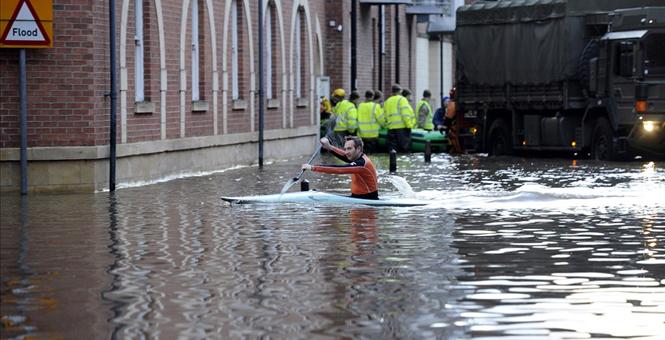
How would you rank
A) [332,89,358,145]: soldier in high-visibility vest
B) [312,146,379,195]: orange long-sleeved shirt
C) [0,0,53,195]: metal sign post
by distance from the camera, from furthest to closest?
[332,89,358,145]: soldier in high-visibility vest → [0,0,53,195]: metal sign post → [312,146,379,195]: orange long-sleeved shirt

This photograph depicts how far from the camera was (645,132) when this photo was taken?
37.9 m

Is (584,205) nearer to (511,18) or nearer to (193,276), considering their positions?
(193,276)

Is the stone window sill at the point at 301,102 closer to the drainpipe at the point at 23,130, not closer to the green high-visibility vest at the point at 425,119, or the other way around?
the green high-visibility vest at the point at 425,119

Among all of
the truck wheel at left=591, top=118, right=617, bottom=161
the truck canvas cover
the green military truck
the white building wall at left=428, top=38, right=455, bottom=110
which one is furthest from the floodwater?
the white building wall at left=428, top=38, right=455, bottom=110

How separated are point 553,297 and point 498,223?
7362 millimetres

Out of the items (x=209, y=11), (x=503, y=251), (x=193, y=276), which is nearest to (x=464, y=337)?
(x=193, y=276)

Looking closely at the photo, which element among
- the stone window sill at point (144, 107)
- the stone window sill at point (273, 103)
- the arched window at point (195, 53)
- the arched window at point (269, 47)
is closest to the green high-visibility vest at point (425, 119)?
the arched window at point (269, 47)

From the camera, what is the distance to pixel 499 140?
147 feet

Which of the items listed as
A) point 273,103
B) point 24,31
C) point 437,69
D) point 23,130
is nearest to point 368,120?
point 273,103

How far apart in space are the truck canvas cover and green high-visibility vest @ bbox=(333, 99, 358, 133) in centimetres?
276

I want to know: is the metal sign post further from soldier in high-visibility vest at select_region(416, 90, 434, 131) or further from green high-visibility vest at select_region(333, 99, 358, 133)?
soldier in high-visibility vest at select_region(416, 90, 434, 131)

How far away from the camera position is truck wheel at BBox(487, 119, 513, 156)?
44.1 meters

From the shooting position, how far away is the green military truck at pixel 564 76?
124 feet

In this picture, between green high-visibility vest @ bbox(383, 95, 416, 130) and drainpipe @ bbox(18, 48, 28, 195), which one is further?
green high-visibility vest @ bbox(383, 95, 416, 130)
